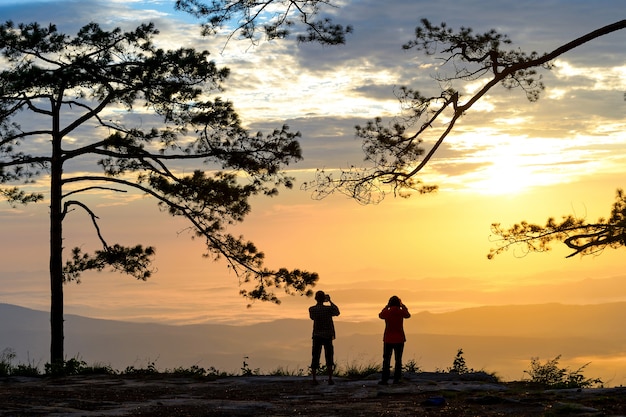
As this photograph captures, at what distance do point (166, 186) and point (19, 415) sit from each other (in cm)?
1200

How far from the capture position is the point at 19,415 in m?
12.4

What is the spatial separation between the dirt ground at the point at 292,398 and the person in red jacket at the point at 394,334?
0.39 metres

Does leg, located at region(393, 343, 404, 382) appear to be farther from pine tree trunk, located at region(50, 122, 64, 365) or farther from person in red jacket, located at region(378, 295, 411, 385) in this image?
pine tree trunk, located at region(50, 122, 64, 365)

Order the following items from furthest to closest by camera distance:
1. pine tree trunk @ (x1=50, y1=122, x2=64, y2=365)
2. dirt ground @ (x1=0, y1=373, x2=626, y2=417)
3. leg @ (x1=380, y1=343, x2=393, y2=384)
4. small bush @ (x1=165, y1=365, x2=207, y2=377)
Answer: pine tree trunk @ (x1=50, y1=122, x2=64, y2=365), small bush @ (x1=165, y1=365, x2=207, y2=377), leg @ (x1=380, y1=343, x2=393, y2=384), dirt ground @ (x1=0, y1=373, x2=626, y2=417)

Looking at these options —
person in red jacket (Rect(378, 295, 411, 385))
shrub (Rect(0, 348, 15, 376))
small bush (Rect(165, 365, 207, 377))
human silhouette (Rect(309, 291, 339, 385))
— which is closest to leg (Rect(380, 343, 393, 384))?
person in red jacket (Rect(378, 295, 411, 385))

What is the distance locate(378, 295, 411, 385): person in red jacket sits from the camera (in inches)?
667

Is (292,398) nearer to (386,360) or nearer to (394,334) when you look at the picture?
(386,360)

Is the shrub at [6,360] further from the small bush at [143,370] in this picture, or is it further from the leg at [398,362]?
the leg at [398,362]

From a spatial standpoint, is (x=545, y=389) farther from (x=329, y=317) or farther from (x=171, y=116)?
(x=171, y=116)

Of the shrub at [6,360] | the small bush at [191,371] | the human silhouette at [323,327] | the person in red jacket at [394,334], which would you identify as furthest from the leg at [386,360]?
the shrub at [6,360]

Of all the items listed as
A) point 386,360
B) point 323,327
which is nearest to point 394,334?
point 386,360

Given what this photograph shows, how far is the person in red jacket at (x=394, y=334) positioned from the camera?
1695 centimetres

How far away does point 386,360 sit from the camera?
1694cm

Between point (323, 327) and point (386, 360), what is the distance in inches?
63.2
